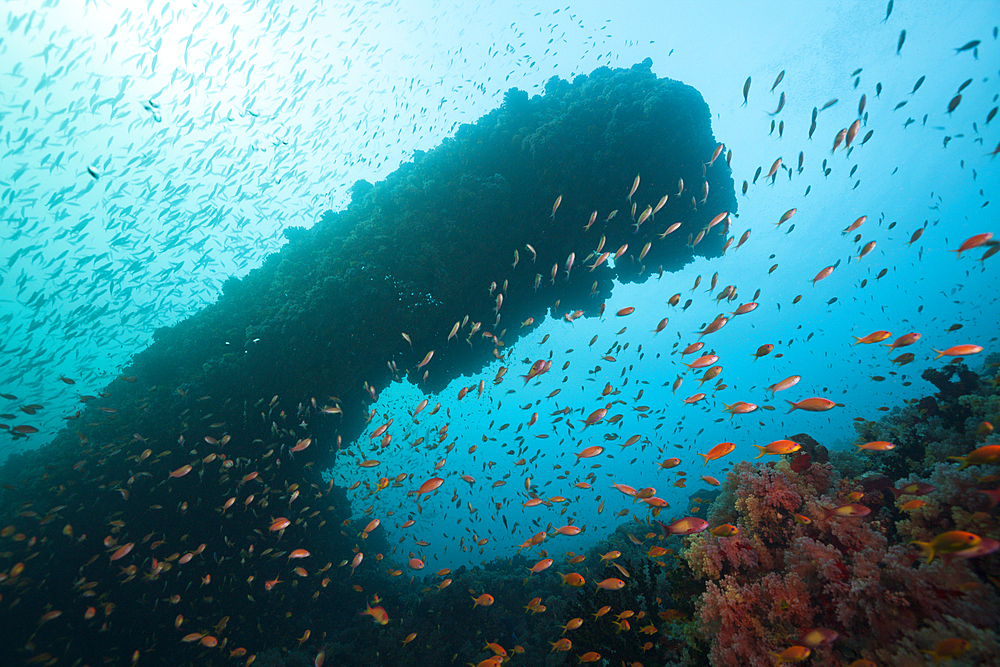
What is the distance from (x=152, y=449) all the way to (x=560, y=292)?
14.0m

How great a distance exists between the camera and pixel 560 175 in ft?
36.1

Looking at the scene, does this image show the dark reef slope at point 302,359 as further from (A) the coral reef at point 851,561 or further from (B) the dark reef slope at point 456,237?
(A) the coral reef at point 851,561

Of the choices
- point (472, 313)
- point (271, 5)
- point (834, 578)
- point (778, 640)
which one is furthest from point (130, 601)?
point (271, 5)

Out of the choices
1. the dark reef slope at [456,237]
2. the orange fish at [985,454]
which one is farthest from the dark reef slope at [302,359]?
the orange fish at [985,454]

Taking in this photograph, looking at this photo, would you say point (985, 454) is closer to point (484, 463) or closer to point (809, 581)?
point (809, 581)

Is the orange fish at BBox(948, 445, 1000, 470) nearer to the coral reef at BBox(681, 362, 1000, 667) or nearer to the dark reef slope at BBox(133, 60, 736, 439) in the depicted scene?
the coral reef at BBox(681, 362, 1000, 667)


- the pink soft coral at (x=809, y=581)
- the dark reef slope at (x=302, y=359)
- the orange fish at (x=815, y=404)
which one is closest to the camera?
the pink soft coral at (x=809, y=581)

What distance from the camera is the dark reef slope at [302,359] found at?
872 cm

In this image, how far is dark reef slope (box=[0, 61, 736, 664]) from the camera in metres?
8.72

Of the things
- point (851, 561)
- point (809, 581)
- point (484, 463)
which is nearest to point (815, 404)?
point (851, 561)

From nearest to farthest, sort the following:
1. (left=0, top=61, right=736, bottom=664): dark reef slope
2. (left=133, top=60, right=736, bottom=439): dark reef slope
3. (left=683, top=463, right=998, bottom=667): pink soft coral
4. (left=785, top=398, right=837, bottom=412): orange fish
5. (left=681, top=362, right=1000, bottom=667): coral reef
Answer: (left=681, top=362, right=1000, bottom=667): coral reef → (left=683, top=463, right=998, bottom=667): pink soft coral → (left=785, top=398, right=837, bottom=412): orange fish → (left=0, top=61, right=736, bottom=664): dark reef slope → (left=133, top=60, right=736, bottom=439): dark reef slope

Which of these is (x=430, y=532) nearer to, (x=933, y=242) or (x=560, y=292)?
(x=560, y=292)

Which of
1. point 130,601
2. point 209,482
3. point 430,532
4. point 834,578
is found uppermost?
point 209,482

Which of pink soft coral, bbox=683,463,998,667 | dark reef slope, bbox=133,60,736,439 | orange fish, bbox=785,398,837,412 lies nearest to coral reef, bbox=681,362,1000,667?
pink soft coral, bbox=683,463,998,667
